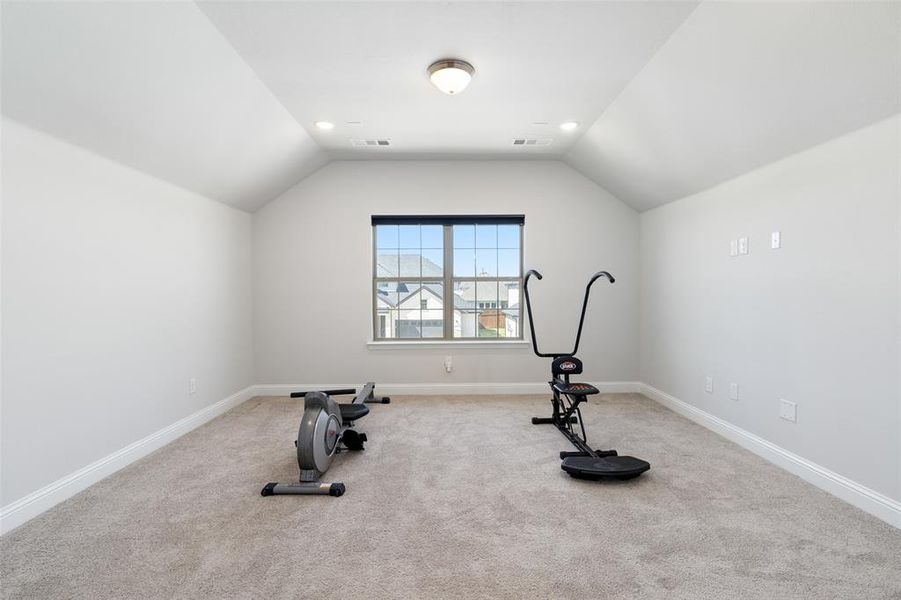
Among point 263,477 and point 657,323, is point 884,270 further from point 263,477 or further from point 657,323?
point 263,477

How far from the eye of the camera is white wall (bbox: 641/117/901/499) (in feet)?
6.83

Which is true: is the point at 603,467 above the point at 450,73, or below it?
below

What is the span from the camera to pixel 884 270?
6.79 feet

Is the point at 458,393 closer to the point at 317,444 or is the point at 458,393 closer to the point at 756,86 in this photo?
the point at 317,444

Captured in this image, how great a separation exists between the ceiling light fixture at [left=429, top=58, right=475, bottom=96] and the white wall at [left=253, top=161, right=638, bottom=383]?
196 cm

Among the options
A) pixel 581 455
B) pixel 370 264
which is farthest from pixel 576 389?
pixel 370 264

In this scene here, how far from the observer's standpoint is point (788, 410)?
265 cm

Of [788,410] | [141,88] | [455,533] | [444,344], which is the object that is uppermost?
[141,88]

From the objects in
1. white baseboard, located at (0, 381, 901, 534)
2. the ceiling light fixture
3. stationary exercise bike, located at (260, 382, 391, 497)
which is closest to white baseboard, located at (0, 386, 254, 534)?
white baseboard, located at (0, 381, 901, 534)

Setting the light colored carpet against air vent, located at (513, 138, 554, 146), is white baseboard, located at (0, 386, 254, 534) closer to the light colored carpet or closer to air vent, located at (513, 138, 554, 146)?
the light colored carpet

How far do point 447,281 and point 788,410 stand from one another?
333 cm

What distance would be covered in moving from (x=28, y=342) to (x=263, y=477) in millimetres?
1512

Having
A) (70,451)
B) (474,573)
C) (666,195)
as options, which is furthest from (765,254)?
(70,451)

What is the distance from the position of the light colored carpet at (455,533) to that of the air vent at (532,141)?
2.94m
